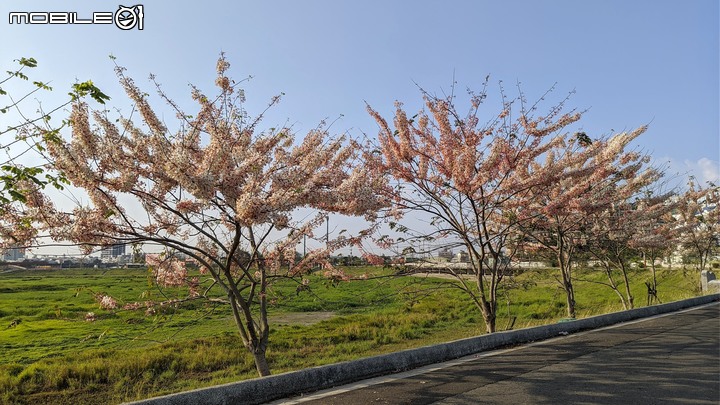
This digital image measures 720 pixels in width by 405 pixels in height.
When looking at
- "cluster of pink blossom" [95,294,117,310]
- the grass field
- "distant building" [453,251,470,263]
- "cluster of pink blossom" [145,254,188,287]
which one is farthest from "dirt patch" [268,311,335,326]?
"cluster of pink blossom" [95,294,117,310]

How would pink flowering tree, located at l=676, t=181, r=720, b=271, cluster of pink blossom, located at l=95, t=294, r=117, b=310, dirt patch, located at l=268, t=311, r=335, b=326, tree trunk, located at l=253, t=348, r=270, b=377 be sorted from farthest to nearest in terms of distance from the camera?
dirt patch, located at l=268, t=311, r=335, b=326
pink flowering tree, located at l=676, t=181, r=720, b=271
tree trunk, located at l=253, t=348, r=270, b=377
cluster of pink blossom, located at l=95, t=294, r=117, b=310

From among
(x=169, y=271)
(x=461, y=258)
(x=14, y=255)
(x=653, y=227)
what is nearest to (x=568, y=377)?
(x=461, y=258)

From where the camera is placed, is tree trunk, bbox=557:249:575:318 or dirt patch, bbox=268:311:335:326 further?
dirt patch, bbox=268:311:335:326

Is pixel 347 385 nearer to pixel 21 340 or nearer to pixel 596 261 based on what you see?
pixel 596 261

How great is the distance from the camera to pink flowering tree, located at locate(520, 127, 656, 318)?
11648mm

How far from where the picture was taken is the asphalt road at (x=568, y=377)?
17.2ft

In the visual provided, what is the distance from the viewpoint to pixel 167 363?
14547mm

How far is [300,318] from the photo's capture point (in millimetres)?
27031

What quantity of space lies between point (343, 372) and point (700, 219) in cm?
2085

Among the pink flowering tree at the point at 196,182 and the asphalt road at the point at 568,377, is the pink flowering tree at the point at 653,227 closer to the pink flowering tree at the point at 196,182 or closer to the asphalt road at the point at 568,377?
the asphalt road at the point at 568,377

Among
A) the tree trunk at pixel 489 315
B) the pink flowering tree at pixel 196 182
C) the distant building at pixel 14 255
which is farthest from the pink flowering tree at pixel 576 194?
the distant building at pixel 14 255

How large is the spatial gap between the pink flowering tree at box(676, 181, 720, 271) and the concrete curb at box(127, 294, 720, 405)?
48.7 feet

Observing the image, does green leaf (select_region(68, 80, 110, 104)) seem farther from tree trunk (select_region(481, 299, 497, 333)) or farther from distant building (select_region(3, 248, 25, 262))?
tree trunk (select_region(481, 299, 497, 333))

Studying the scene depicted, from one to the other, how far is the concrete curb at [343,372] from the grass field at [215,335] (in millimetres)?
2226
